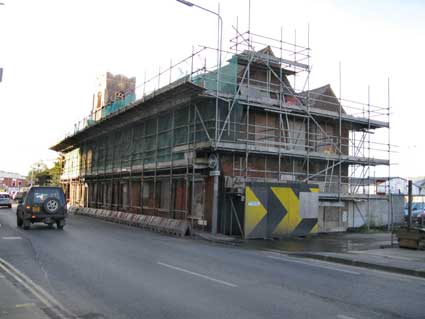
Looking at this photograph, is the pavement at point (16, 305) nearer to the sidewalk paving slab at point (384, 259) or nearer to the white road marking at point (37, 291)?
the white road marking at point (37, 291)

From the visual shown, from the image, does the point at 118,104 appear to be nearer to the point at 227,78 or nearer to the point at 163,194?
the point at 163,194

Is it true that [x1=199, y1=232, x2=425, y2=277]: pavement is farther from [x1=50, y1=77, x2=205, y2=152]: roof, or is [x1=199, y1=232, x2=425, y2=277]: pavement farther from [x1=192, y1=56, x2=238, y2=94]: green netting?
[x1=192, y1=56, x2=238, y2=94]: green netting

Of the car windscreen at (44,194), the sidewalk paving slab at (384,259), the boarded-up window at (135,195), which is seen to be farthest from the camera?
the boarded-up window at (135,195)

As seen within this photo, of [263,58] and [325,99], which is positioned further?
[325,99]

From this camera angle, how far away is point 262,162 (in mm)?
23469

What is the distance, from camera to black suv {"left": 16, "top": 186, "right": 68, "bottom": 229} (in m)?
19.9

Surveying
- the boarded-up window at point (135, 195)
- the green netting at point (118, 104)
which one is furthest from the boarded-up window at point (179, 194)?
the green netting at point (118, 104)

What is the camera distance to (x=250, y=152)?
71.8 ft

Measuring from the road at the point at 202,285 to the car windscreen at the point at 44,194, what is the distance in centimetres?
645

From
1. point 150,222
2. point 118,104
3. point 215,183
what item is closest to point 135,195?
point 150,222

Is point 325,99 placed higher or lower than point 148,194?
higher

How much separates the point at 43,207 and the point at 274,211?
10594 mm

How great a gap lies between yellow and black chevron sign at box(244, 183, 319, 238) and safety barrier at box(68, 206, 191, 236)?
10.9 ft

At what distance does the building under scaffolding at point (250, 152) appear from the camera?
20641 millimetres
